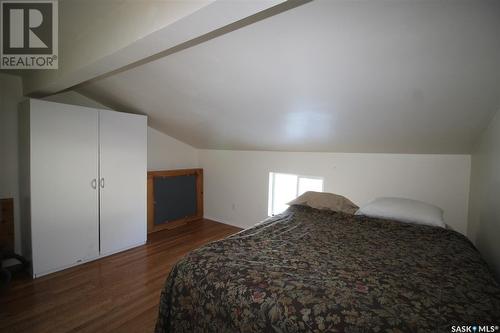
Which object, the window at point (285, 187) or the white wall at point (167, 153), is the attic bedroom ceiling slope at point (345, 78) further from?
the white wall at point (167, 153)

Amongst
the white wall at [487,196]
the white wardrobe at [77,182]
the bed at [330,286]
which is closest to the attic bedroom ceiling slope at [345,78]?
the white wall at [487,196]

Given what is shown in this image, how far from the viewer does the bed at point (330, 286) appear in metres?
0.91

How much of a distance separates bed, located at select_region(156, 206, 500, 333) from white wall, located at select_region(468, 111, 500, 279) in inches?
10.6

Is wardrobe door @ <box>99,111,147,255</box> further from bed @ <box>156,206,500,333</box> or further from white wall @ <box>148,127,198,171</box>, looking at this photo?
bed @ <box>156,206,500,333</box>

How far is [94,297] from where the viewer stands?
6.81 feet

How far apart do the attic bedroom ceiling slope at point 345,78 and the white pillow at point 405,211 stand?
0.67 meters

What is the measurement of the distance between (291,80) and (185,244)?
8.87ft

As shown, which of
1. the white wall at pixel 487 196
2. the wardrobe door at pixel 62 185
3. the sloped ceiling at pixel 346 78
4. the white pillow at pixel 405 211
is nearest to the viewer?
the sloped ceiling at pixel 346 78

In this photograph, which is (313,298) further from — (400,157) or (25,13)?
(25,13)

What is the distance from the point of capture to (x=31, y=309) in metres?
1.91

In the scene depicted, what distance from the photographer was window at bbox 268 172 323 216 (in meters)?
3.45

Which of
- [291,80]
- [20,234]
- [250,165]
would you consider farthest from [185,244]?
[291,80]

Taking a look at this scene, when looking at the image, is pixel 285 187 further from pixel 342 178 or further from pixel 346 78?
pixel 346 78

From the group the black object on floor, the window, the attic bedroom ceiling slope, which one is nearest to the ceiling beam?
the attic bedroom ceiling slope
